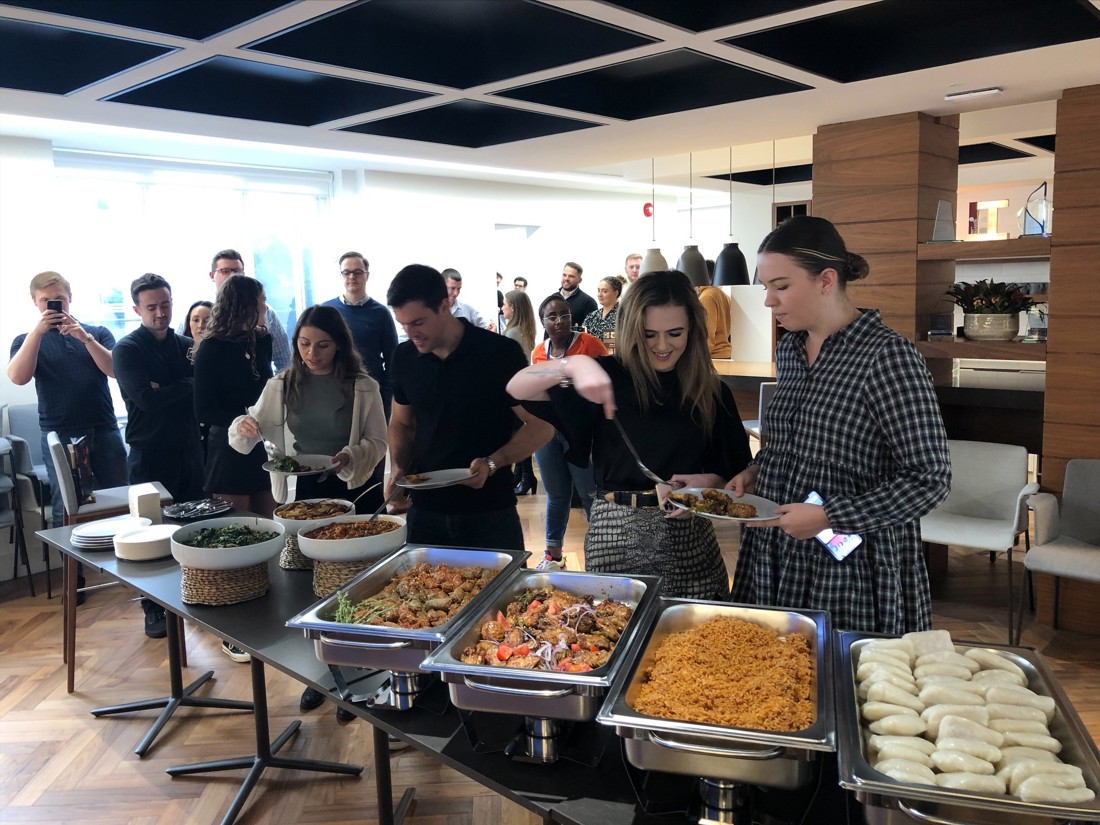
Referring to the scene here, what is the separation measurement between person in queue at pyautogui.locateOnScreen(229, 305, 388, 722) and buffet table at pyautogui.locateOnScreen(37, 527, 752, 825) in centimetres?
61

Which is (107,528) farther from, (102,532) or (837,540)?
(837,540)

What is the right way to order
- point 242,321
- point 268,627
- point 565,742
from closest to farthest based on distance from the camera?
point 565,742 → point 268,627 → point 242,321

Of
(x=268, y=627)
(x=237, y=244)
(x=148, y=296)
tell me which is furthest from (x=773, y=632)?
(x=237, y=244)

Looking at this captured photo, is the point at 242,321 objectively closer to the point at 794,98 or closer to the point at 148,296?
the point at 148,296

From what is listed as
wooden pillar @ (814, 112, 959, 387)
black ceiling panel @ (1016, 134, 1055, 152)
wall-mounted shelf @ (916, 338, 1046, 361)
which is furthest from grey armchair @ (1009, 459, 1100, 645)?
black ceiling panel @ (1016, 134, 1055, 152)

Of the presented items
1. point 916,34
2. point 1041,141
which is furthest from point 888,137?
point 1041,141

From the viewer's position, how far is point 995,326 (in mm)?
3643

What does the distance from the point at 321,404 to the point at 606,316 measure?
3.09 m

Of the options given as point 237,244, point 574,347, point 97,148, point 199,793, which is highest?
point 97,148

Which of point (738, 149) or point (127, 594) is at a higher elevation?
point (738, 149)

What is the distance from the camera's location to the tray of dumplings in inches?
37.4

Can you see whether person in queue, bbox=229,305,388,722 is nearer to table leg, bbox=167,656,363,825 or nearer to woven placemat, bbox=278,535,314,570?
woven placemat, bbox=278,535,314,570

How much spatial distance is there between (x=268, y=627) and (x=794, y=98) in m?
2.86

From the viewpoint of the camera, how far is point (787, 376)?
1757 millimetres
